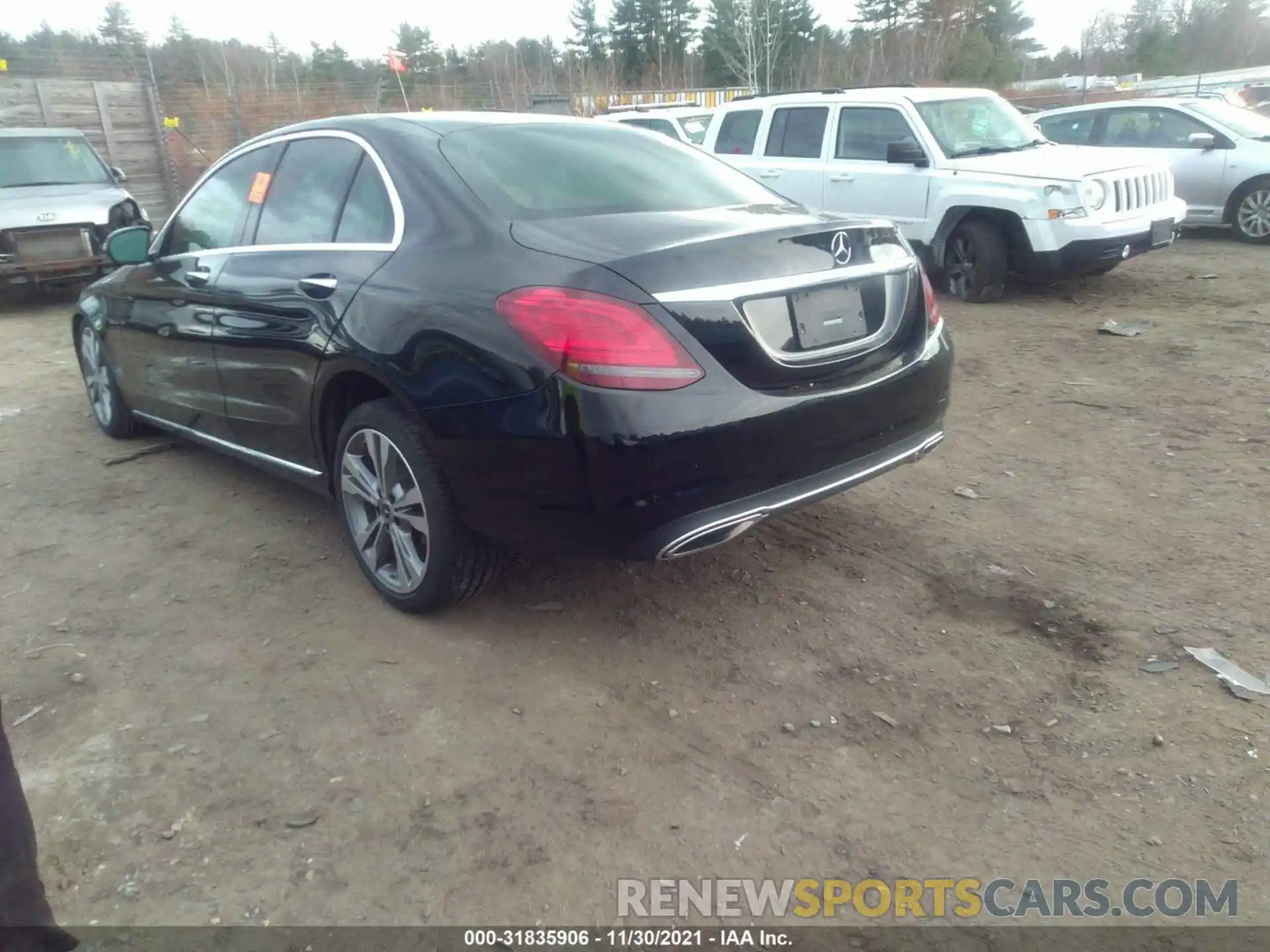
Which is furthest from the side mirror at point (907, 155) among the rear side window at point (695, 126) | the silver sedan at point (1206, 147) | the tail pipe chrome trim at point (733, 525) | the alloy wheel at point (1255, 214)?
the tail pipe chrome trim at point (733, 525)

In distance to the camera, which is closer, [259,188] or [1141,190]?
[259,188]

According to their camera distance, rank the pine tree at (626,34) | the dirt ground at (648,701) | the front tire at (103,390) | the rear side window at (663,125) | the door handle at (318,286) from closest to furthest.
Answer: the dirt ground at (648,701) < the door handle at (318,286) < the front tire at (103,390) < the rear side window at (663,125) < the pine tree at (626,34)

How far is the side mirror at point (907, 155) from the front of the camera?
8.52 metres

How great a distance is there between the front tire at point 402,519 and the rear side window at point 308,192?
0.77 metres

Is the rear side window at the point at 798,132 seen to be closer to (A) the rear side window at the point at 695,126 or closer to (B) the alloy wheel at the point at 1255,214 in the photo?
(A) the rear side window at the point at 695,126

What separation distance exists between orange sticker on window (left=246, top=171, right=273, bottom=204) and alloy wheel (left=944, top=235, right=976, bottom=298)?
245 inches

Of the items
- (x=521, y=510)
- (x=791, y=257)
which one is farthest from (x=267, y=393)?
(x=791, y=257)

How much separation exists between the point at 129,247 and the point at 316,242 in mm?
1753

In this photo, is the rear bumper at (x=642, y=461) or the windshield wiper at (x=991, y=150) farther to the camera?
the windshield wiper at (x=991, y=150)

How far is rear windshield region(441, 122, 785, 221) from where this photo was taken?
3.23 meters

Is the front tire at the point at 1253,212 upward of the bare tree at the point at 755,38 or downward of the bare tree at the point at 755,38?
downward

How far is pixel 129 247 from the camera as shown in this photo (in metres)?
4.79

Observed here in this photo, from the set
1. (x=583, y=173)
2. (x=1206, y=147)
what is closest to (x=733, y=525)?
(x=583, y=173)

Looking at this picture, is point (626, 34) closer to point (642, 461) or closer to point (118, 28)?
point (118, 28)
